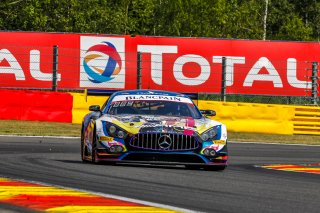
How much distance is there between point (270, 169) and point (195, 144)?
6.29 feet

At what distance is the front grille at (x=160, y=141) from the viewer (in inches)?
582

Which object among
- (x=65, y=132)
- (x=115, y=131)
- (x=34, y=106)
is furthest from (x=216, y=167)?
(x=34, y=106)

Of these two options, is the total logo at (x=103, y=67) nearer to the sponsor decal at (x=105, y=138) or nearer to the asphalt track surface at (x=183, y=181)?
the asphalt track surface at (x=183, y=181)

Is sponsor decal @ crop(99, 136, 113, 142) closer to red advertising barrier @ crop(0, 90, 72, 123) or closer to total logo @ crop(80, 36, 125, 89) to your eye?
red advertising barrier @ crop(0, 90, 72, 123)

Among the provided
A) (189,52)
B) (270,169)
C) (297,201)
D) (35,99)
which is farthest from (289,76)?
(297,201)

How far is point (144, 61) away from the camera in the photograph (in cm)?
3148

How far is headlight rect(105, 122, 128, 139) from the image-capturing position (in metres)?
14.8

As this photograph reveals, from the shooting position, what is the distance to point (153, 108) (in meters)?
15.9

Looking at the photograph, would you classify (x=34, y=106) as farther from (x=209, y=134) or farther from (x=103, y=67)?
(x=209, y=134)

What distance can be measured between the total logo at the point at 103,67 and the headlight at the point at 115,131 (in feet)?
53.9

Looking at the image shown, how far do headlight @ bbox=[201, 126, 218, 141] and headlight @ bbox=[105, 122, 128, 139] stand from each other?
1068 millimetres

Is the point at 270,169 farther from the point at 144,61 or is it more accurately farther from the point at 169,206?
the point at 144,61

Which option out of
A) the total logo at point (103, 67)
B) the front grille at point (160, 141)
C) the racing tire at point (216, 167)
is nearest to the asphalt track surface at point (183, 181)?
the racing tire at point (216, 167)

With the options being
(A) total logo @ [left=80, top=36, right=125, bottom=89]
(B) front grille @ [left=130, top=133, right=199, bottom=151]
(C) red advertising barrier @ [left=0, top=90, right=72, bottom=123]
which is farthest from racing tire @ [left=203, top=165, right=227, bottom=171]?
(A) total logo @ [left=80, top=36, right=125, bottom=89]
